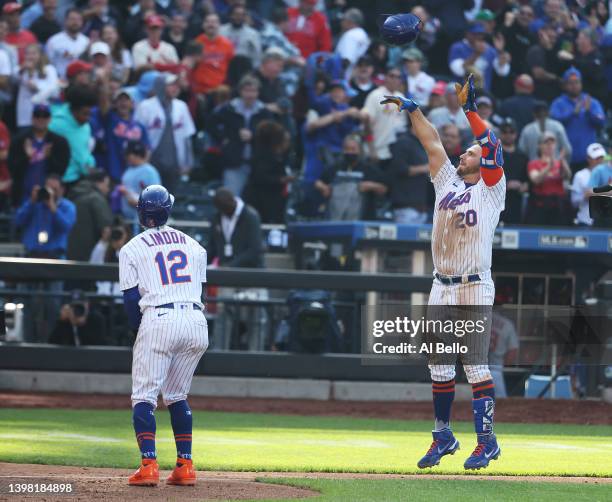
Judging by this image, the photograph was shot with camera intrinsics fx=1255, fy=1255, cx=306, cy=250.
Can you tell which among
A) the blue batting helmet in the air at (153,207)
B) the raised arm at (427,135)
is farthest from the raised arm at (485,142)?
the blue batting helmet in the air at (153,207)

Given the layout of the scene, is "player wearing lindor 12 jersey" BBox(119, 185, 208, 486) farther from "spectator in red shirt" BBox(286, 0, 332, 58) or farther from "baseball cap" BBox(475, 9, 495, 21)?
"baseball cap" BBox(475, 9, 495, 21)

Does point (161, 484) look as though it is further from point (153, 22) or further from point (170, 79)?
point (153, 22)

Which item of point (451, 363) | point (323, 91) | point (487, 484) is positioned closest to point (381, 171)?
point (323, 91)

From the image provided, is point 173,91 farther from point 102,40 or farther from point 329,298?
point 329,298

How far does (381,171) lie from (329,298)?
2.57 metres

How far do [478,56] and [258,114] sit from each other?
163 inches

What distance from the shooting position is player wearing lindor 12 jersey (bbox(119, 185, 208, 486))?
25.1 feet

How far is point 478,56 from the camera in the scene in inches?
755

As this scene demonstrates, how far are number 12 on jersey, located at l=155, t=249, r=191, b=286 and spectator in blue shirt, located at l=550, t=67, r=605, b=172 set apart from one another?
37.2 feet

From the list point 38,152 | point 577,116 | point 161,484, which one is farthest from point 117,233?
point 577,116

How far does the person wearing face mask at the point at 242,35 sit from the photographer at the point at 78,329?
5541 millimetres

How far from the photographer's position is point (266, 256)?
16.6 meters

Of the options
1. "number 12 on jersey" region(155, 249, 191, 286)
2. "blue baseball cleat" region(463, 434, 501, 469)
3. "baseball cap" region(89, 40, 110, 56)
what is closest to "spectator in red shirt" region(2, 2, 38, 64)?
"baseball cap" region(89, 40, 110, 56)

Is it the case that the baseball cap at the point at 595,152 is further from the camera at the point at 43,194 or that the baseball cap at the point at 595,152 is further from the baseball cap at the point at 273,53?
the camera at the point at 43,194
